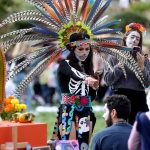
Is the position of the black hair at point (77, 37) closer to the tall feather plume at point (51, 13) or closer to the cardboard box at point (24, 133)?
the tall feather plume at point (51, 13)

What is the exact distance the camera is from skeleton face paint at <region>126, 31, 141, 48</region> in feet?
29.6

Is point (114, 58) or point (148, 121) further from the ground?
point (114, 58)

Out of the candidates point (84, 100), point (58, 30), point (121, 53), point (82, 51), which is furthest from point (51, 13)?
A: point (84, 100)

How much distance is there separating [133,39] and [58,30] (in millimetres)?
1031

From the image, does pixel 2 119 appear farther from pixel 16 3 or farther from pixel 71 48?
pixel 16 3

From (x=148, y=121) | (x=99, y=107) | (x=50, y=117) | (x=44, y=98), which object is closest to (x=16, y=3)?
(x=44, y=98)

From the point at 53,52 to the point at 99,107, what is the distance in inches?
425

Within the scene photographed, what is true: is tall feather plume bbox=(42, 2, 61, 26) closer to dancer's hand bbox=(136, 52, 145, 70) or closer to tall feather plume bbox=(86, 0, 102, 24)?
tall feather plume bbox=(86, 0, 102, 24)

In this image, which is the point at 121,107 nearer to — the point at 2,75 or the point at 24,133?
the point at 24,133

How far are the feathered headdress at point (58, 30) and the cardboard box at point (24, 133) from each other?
2.88 ft

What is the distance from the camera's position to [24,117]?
7.72 metres

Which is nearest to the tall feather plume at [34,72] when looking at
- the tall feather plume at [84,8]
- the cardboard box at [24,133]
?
the tall feather plume at [84,8]

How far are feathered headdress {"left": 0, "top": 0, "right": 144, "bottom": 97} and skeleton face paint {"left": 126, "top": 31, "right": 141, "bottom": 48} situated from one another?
0.48 meters

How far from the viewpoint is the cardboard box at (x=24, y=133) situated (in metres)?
7.27
